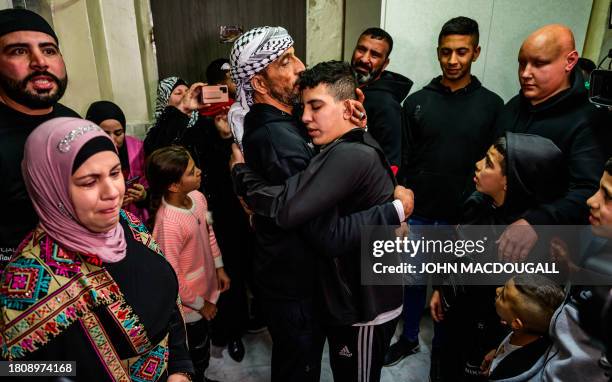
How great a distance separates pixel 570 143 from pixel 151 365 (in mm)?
2026

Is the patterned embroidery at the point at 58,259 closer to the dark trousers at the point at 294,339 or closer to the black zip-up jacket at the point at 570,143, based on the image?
the dark trousers at the point at 294,339

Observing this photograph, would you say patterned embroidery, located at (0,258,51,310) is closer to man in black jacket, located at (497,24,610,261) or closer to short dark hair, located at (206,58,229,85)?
man in black jacket, located at (497,24,610,261)

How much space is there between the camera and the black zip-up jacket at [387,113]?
234cm

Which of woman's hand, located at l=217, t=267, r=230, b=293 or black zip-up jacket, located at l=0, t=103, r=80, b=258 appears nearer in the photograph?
black zip-up jacket, located at l=0, t=103, r=80, b=258

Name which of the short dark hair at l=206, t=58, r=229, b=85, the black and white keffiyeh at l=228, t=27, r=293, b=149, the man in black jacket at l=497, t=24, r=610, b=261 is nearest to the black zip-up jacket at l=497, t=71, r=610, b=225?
the man in black jacket at l=497, t=24, r=610, b=261

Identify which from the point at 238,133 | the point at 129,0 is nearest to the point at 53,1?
the point at 129,0

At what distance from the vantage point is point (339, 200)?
135 cm

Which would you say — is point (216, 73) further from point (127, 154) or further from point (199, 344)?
point (199, 344)

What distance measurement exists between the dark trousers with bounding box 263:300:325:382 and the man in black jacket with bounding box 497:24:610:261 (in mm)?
953

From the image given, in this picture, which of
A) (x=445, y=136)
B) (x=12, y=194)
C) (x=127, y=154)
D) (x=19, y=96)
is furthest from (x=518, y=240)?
(x=127, y=154)

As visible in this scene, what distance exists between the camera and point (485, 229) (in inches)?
70.8

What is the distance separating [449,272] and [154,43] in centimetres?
288

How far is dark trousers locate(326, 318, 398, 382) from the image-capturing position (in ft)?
5.02

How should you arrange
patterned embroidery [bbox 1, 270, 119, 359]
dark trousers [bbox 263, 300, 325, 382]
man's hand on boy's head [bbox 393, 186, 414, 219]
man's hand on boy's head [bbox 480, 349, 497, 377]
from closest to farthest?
patterned embroidery [bbox 1, 270, 119, 359] → man's hand on boy's head [bbox 393, 186, 414, 219] → dark trousers [bbox 263, 300, 325, 382] → man's hand on boy's head [bbox 480, 349, 497, 377]
